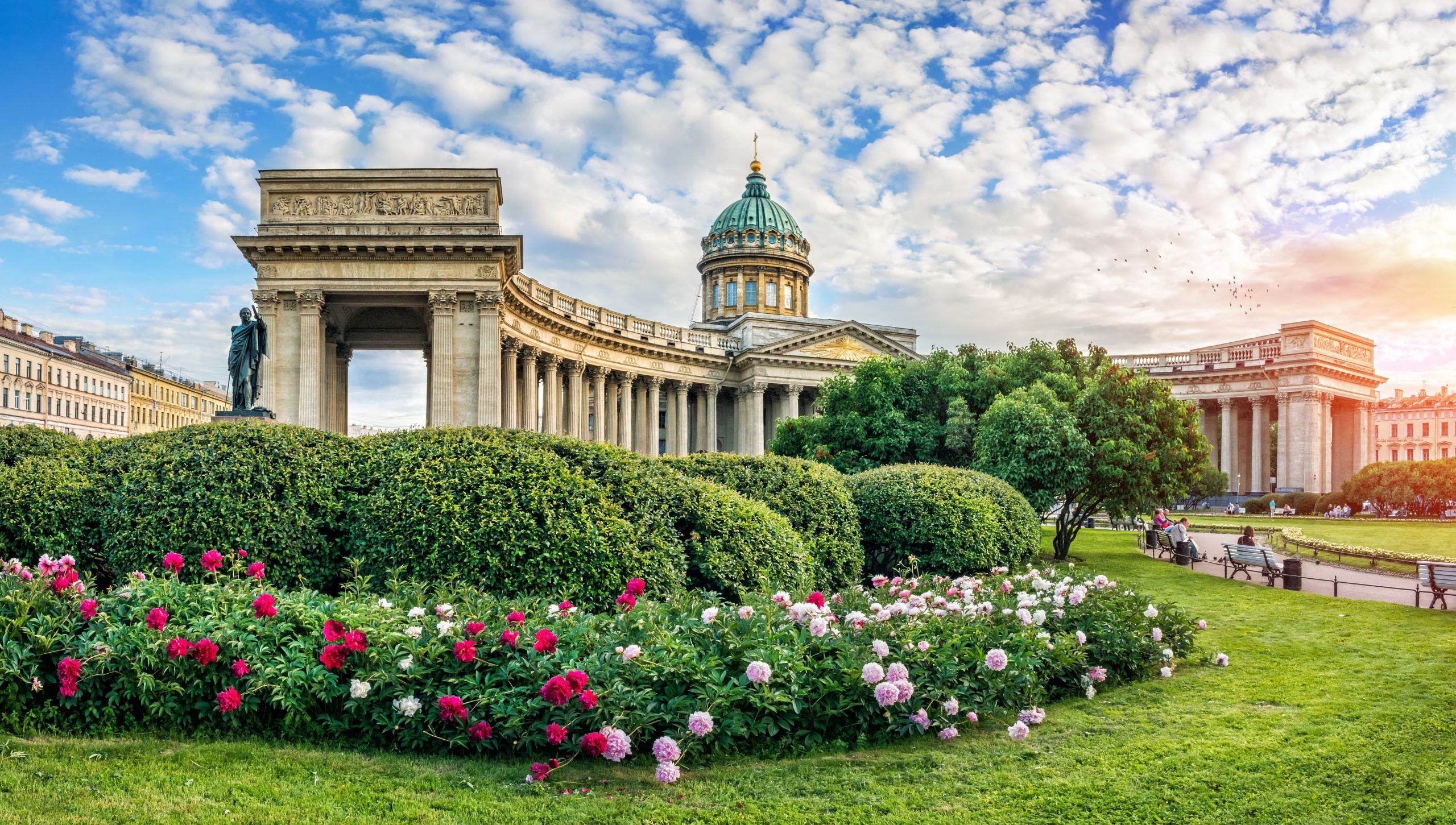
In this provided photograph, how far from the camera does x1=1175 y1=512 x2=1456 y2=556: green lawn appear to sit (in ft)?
89.4

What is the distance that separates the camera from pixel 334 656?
6.75 metres

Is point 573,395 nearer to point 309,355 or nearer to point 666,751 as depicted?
point 309,355

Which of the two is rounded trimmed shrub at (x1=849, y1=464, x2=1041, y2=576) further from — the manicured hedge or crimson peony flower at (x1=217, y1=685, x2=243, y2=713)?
crimson peony flower at (x1=217, y1=685, x2=243, y2=713)

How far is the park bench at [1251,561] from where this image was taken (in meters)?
19.2

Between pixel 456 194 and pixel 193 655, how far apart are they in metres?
29.7

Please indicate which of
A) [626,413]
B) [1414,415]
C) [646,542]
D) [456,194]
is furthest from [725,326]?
[1414,415]

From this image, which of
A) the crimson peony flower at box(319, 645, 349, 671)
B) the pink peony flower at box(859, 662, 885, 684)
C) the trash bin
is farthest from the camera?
the trash bin

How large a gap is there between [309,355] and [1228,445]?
70.2m

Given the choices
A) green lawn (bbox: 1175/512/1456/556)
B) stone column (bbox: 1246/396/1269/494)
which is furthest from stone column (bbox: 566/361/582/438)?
stone column (bbox: 1246/396/1269/494)

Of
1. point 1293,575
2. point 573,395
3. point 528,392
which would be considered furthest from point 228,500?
point 573,395

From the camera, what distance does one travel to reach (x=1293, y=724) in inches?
310

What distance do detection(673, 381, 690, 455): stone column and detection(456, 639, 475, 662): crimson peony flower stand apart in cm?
5284

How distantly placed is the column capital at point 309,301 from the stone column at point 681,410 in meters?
30.3

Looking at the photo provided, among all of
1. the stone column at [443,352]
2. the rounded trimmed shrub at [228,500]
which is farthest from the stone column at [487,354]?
the rounded trimmed shrub at [228,500]
